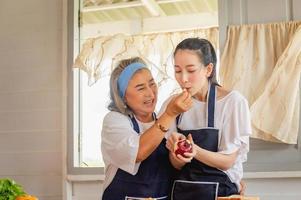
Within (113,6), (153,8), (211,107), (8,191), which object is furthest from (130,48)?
(8,191)

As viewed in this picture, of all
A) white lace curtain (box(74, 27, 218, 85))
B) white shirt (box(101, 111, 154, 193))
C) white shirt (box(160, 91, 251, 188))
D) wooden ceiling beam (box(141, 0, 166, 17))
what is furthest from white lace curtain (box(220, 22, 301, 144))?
white shirt (box(101, 111, 154, 193))

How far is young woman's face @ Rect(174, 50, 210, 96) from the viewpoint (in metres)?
1.82

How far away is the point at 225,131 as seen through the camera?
5.83ft

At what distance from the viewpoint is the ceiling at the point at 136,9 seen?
2.92 m

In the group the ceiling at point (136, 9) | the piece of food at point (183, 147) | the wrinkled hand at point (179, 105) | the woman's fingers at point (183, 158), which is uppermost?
the ceiling at point (136, 9)

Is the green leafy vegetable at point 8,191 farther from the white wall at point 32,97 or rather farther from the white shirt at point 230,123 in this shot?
the white wall at point 32,97

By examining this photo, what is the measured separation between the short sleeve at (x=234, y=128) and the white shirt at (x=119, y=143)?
34 cm

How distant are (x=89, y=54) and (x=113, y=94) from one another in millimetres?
832

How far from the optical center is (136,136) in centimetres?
187

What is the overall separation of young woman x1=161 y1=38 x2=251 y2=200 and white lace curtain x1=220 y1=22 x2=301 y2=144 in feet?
2.36

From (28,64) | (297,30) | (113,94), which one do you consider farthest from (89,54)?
(297,30)

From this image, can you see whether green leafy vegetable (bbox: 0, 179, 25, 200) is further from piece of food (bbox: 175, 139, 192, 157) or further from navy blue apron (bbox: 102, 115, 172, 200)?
piece of food (bbox: 175, 139, 192, 157)

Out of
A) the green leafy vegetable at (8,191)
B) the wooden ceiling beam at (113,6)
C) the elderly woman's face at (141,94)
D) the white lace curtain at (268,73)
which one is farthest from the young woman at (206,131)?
the wooden ceiling beam at (113,6)

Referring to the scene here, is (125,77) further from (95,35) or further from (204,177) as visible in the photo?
(95,35)
